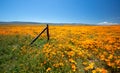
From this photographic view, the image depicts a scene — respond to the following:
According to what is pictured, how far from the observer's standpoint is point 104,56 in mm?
12266

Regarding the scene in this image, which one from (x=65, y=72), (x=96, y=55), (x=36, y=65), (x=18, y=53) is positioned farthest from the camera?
(x=18, y=53)

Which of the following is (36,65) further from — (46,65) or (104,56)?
(104,56)

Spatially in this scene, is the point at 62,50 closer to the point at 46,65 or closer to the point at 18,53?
the point at 46,65

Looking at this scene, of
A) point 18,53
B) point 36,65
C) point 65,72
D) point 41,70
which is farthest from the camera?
point 18,53

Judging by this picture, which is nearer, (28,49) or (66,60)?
(66,60)

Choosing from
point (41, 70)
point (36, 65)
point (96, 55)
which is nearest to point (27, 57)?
point (36, 65)

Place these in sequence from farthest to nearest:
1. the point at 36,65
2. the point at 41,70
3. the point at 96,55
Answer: the point at 96,55
the point at 36,65
the point at 41,70

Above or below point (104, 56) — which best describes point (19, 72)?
below

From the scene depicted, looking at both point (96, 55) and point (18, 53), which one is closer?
point (96, 55)

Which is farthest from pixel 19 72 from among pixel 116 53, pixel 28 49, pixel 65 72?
pixel 116 53

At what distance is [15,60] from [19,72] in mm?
2325

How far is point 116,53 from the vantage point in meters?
12.9

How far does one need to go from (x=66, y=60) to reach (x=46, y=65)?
1.46 meters

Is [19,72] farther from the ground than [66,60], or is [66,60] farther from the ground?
[66,60]
